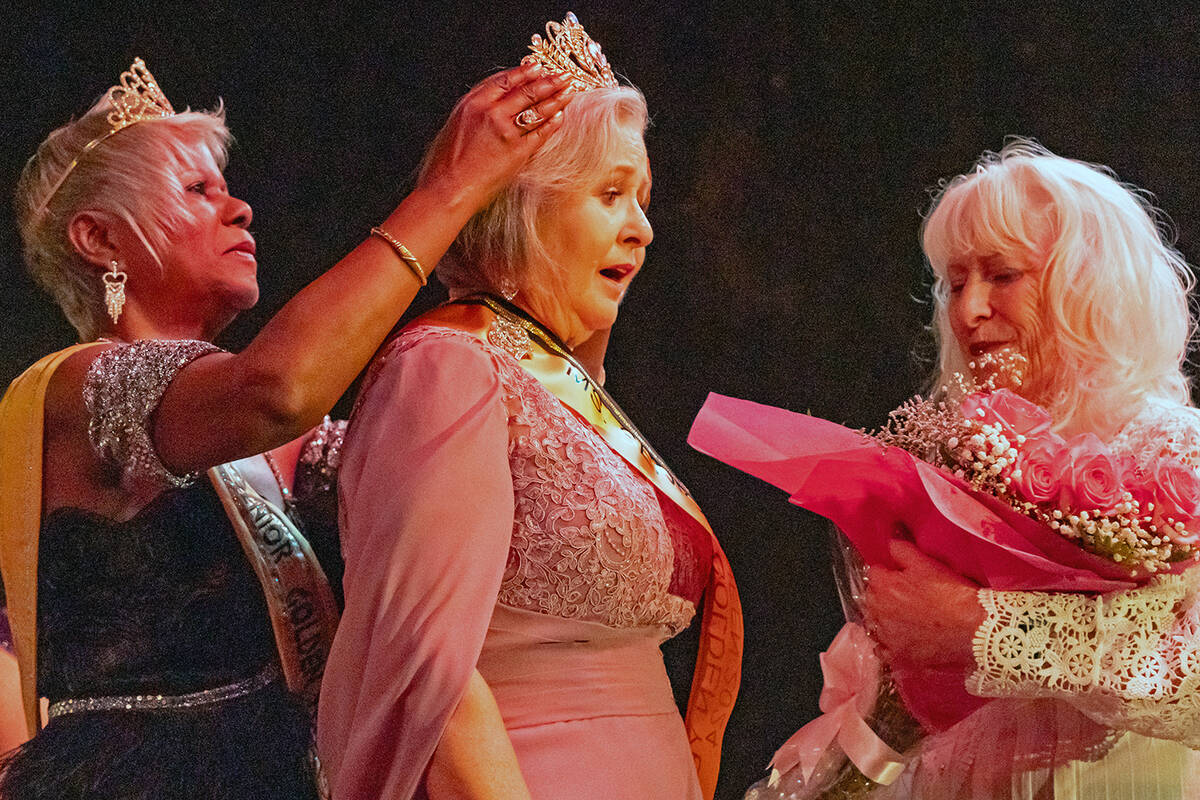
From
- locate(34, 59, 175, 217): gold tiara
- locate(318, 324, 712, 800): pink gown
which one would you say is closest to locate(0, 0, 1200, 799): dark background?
locate(34, 59, 175, 217): gold tiara

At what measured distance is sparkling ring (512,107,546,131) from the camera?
175cm

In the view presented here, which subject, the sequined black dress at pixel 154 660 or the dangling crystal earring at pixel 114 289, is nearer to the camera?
the sequined black dress at pixel 154 660

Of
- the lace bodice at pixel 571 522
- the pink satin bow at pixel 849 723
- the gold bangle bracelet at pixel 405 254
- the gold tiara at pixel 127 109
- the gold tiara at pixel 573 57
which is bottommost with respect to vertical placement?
the pink satin bow at pixel 849 723

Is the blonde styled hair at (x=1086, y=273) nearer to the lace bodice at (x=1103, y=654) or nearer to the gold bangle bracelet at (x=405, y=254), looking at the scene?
the lace bodice at (x=1103, y=654)

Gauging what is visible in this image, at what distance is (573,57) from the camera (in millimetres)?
1927

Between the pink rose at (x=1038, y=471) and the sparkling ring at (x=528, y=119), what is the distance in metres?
0.77

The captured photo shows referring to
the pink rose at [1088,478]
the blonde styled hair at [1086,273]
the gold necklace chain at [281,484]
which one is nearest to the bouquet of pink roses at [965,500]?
the pink rose at [1088,478]

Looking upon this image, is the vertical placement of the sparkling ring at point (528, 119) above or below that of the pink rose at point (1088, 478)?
above

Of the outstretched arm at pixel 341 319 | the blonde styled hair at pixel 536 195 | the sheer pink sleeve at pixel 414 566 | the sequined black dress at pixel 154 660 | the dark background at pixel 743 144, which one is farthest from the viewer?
the dark background at pixel 743 144

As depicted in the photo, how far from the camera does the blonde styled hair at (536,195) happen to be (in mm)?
1847

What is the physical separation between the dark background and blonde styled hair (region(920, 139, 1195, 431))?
25.7 inches

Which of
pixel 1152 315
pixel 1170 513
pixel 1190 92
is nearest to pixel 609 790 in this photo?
pixel 1170 513

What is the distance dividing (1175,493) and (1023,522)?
18cm

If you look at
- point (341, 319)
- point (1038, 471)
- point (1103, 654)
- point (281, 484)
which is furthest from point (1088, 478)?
point (281, 484)
